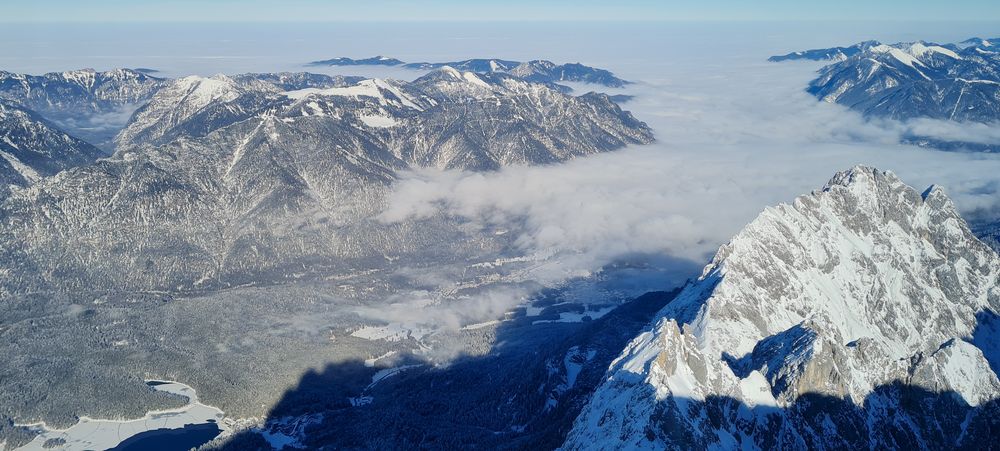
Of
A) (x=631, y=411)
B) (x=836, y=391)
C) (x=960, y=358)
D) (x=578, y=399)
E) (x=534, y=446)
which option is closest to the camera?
(x=631, y=411)

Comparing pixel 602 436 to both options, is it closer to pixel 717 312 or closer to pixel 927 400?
pixel 717 312

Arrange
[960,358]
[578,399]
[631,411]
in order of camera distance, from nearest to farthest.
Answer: [631,411] → [960,358] → [578,399]

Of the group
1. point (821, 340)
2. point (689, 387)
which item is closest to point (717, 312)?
point (821, 340)

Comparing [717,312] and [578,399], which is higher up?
[717,312]

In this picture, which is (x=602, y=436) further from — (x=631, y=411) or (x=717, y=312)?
(x=717, y=312)

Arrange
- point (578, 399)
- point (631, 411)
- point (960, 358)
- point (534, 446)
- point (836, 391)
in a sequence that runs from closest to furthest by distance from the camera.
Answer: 1. point (631, 411)
2. point (836, 391)
3. point (960, 358)
4. point (534, 446)
5. point (578, 399)

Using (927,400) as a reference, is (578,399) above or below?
below

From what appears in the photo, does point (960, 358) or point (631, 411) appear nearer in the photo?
point (631, 411)


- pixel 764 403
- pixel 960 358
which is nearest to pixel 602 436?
pixel 764 403

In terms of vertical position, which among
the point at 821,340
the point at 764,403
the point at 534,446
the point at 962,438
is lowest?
the point at 534,446
